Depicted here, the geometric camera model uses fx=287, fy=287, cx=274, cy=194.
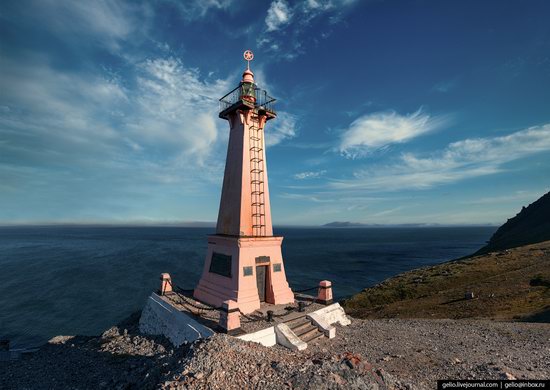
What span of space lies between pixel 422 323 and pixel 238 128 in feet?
50.7

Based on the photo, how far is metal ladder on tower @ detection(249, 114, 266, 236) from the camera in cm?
1703

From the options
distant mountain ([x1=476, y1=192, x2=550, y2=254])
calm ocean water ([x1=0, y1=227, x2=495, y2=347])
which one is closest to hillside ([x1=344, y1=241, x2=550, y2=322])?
calm ocean water ([x1=0, y1=227, x2=495, y2=347])

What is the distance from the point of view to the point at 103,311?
1156 inches

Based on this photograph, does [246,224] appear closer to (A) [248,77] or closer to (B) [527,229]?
(A) [248,77]

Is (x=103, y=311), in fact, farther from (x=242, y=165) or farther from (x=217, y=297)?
(x=242, y=165)

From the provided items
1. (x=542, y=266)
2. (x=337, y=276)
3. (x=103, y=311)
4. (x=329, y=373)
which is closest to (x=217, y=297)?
(x=329, y=373)

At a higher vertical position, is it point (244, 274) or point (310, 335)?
point (244, 274)

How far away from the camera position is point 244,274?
1529 cm

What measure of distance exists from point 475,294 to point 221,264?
1877 centimetres

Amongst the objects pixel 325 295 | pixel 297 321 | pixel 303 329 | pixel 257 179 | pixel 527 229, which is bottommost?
pixel 303 329

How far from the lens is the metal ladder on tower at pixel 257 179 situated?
55.9 feet

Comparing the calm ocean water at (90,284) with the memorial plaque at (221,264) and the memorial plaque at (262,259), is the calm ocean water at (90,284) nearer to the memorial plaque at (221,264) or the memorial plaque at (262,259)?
the memorial plaque at (221,264)

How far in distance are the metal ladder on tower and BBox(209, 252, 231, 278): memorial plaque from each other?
7.26 ft

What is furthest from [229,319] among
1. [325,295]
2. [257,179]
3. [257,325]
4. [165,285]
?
[257,179]
